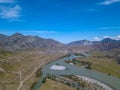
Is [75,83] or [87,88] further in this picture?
[75,83]

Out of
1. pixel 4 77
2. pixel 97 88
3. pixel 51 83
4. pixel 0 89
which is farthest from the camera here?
pixel 4 77

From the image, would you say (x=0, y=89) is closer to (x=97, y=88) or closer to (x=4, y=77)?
(x=4, y=77)

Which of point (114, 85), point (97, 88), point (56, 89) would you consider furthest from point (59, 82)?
point (114, 85)

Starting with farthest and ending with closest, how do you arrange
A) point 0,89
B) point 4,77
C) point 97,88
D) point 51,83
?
1. point 4,77
2. point 51,83
3. point 97,88
4. point 0,89

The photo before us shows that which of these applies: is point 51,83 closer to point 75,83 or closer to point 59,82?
point 59,82

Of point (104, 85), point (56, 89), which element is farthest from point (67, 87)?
point (104, 85)

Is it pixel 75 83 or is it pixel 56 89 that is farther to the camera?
pixel 75 83

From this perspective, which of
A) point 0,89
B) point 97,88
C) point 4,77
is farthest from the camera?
point 4,77
